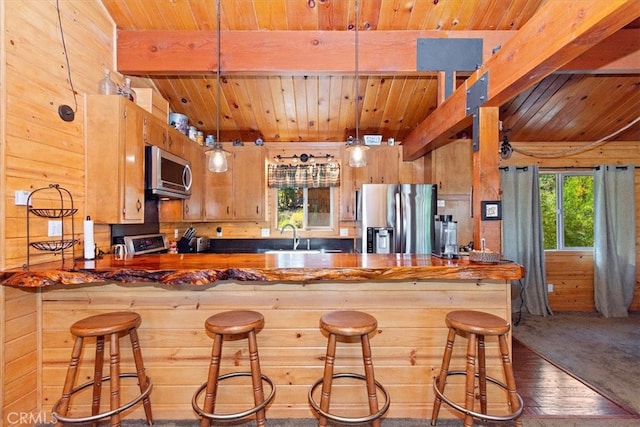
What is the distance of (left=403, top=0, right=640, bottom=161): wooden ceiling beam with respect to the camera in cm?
123

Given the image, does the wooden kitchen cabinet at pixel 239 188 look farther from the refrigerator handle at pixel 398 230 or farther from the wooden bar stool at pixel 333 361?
the wooden bar stool at pixel 333 361

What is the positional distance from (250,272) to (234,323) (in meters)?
0.28

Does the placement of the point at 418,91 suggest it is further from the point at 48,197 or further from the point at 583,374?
the point at 48,197

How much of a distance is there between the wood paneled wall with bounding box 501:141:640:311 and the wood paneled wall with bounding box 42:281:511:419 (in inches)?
131

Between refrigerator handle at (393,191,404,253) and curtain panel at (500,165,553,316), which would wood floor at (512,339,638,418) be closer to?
refrigerator handle at (393,191,404,253)

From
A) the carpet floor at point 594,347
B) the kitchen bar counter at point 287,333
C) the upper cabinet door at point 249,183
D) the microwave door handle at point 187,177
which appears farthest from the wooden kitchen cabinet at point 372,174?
the carpet floor at point 594,347

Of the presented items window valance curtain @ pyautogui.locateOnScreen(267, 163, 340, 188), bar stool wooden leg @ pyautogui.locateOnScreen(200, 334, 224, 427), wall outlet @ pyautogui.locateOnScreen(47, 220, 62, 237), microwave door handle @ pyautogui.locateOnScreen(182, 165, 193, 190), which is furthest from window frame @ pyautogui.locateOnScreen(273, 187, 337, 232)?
bar stool wooden leg @ pyautogui.locateOnScreen(200, 334, 224, 427)

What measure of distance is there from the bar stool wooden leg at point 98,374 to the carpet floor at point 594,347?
3.55 metres

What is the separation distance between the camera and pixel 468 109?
225 cm

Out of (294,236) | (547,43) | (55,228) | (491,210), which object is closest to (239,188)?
(294,236)

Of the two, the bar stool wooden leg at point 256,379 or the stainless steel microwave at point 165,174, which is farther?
the stainless steel microwave at point 165,174

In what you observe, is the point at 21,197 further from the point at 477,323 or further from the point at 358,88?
the point at 358,88

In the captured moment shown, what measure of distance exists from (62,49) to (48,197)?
1026mm

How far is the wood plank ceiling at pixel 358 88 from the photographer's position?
246cm
